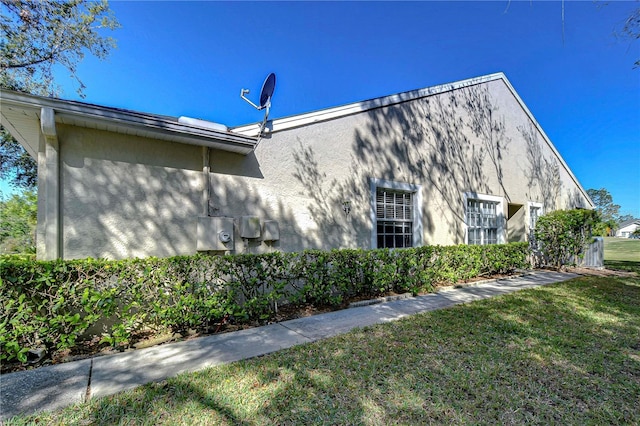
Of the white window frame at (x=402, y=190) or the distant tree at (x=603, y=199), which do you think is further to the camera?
the distant tree at (x=603, y=199)

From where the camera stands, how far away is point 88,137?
4168 millimetres

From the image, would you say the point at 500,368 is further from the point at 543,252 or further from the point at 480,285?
the point at 543,252

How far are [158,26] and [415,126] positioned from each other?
24.0 feet

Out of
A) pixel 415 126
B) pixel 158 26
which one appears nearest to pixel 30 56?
pixel 158 26

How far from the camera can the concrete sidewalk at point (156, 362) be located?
250 centimetres

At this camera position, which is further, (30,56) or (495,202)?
(495,202)

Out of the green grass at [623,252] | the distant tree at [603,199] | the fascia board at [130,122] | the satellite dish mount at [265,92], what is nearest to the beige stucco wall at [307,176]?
the fascia board at [130,122]

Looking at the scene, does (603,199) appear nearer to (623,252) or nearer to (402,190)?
(623,252)

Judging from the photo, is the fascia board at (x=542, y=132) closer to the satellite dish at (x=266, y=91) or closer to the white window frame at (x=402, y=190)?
the white window frame at (x=402, y=190)

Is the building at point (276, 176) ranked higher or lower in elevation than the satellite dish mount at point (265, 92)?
lower

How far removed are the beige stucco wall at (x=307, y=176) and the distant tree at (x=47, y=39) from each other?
6786 mm

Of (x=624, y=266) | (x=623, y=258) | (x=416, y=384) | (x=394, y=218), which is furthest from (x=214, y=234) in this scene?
(x=623, y=258)

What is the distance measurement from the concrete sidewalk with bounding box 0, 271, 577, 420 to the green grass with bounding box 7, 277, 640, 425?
0.87 ft

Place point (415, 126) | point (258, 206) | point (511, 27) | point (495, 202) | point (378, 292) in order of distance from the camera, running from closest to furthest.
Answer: point (258, 206) → point (378, 292) → point (511, 27) → point (415, 126) → point (495, 202)
